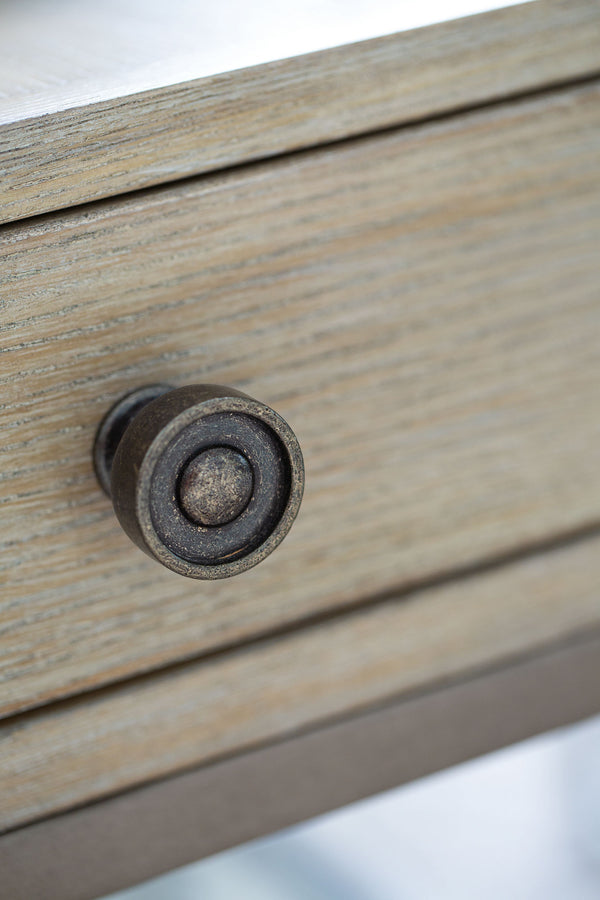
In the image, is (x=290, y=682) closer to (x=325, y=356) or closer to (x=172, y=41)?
(x=325, y=356)

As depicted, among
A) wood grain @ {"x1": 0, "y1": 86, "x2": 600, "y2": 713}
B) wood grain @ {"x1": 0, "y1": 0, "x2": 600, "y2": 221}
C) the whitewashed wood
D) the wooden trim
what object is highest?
the whitewashed wood

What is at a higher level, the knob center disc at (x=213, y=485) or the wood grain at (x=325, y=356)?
the wood grain at (x=325, y=356)

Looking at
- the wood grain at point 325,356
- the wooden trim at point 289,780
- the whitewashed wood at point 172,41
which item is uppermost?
the whitewashed wood at point 172,41

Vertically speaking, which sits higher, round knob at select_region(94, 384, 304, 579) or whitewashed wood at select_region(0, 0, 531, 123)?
whitewashed wood at select_region(0, 0, 531, 123)

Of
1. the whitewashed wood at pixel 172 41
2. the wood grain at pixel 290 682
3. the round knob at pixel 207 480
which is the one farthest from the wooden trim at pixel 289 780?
the whitewashed wood at pixel 172 41

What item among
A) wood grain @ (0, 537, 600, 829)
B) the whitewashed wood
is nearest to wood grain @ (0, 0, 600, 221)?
the whitewashed wood

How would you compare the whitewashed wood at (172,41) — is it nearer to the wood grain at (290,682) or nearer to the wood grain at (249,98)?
the wood grain at (249,98)

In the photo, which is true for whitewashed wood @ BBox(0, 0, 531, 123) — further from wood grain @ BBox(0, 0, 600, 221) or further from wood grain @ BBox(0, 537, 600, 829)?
wood grain @ BBox(0, 537, 600, 829)
